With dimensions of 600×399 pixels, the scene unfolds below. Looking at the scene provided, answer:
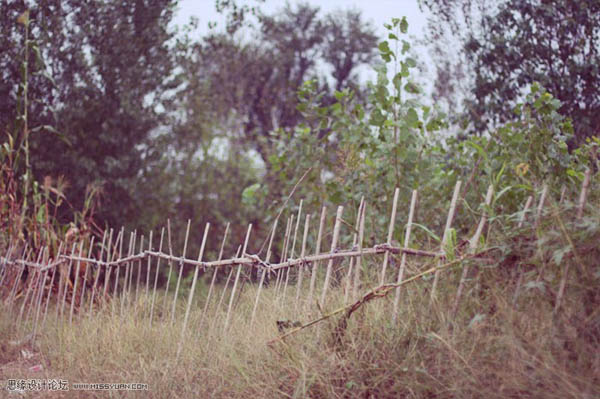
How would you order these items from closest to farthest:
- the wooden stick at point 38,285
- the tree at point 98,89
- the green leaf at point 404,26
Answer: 1. the green leaf at point 404,26
2. the wooden stick at point 38,285
3. the tree at point 98,89

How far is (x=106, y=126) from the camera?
30.1 feet

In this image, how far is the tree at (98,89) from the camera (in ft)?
28.7

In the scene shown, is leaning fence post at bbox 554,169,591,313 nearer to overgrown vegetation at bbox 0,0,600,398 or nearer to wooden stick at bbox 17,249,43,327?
overgrown vegetation at bbox 0,0,600,398

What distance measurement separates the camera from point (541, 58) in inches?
228

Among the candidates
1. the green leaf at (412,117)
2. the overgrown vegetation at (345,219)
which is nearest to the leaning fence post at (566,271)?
the overgrown vegetation at (345,219)

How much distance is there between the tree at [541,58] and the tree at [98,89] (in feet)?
16.8

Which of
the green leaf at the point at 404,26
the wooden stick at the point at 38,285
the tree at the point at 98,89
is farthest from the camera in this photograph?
the tree at the point at 98,89

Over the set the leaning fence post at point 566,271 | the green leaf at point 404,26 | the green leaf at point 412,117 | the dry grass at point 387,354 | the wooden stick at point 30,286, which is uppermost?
the green leaf at point 404,26

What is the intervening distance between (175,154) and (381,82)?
23.1 ft

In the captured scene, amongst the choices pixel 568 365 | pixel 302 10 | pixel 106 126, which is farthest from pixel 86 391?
pixel 302 10

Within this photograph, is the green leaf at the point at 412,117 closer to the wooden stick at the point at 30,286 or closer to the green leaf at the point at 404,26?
the green leaf at the point at 404,26

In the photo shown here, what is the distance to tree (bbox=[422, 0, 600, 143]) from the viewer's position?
562 cm

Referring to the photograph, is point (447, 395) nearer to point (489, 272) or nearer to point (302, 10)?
point (489, 272)

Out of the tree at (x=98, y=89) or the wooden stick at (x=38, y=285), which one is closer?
the wooden stick at (x=38, y=285)
